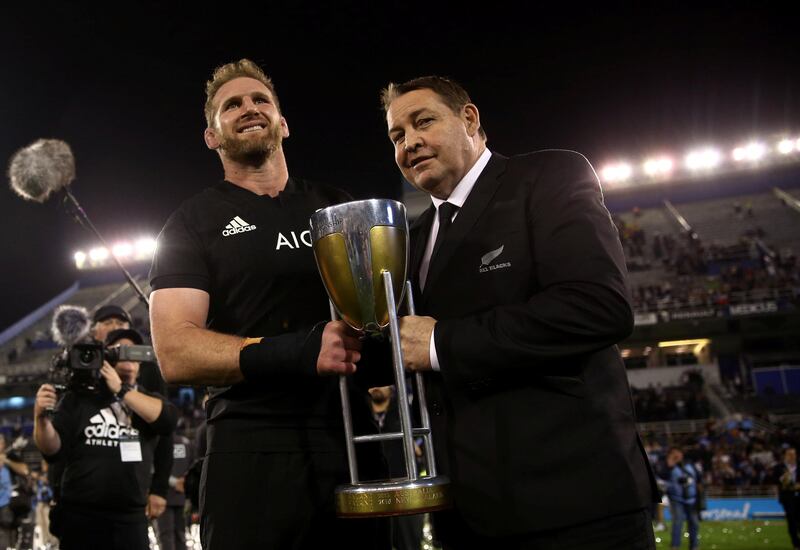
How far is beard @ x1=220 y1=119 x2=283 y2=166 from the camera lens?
89.5 inches

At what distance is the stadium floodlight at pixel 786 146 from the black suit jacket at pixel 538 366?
32597 mm

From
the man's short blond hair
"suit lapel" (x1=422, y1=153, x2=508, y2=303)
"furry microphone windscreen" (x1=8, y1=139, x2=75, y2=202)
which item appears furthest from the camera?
"furry microphone windscreen" (x1=8, y1=139, x2=75, y2=202)

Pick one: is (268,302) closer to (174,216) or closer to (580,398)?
(174,216)

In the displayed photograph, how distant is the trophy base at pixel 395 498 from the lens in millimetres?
1448

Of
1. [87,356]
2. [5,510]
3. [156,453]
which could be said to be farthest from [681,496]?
[5,510]

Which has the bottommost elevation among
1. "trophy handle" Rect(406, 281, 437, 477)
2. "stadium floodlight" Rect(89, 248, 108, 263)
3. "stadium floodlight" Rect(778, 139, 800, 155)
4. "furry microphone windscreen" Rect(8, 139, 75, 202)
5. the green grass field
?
the green grass field

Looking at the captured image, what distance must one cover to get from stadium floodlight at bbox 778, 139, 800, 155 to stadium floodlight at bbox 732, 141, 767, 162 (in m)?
0.63

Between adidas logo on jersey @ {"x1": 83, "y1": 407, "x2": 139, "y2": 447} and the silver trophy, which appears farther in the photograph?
adidas logo on jersey @ {"x1": 83, "y1": 407, "x2": 139, "y2": 447}

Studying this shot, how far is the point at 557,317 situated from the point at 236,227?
1076 mm

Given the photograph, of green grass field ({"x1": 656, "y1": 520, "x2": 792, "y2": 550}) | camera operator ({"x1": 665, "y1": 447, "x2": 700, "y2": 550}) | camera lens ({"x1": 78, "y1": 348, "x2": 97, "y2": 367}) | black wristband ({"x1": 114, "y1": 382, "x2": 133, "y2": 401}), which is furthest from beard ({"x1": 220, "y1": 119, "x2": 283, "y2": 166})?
green grass field ({"x1": 656, "y1": 520, "x2": 792, "y2": 550})

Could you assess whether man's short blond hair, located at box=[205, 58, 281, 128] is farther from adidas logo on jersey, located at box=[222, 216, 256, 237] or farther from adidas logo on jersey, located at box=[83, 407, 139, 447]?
adidas logo on jersey, located at box=[83, 407, 139, 447]

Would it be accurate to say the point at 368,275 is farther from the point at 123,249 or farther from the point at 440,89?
the point at 123,249

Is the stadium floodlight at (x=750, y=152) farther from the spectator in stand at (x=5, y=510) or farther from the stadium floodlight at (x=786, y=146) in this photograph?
the spectator in stand at (x=5, y=510)

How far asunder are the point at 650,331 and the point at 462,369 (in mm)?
23715
